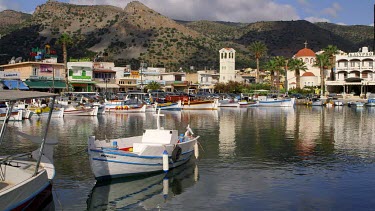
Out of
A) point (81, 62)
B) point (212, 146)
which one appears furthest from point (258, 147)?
point (81, 62)

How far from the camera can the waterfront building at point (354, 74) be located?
120188mm

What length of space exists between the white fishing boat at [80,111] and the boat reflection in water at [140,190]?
4526 cm

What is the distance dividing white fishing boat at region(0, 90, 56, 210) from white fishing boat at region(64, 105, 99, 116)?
1907 inches

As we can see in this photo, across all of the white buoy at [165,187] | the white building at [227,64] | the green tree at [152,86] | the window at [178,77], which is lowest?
the white buoy at [165,187]

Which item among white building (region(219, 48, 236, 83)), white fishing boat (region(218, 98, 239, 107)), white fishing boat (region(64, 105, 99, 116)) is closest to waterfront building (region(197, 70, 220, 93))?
white building (region(219, 48, 236, 83))

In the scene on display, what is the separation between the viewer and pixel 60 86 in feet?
324

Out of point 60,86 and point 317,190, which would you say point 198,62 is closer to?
point 60,86

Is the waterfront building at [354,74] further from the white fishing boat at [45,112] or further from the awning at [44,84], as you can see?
the white fishing boat at [45,112]

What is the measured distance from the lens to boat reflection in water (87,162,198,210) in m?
20.7

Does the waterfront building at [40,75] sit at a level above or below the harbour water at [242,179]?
above

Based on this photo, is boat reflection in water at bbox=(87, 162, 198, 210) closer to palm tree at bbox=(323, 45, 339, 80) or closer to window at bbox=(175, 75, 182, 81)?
window at bbox=(175, 75, 182, 81)

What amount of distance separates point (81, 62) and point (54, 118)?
45436 millimetres

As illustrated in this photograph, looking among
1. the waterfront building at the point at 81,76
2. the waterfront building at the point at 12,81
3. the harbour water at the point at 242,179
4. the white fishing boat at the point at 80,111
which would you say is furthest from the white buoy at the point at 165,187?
the waterfront building at the point at 81,76

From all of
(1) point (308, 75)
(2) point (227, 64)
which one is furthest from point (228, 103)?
(1) point (308, 75)
